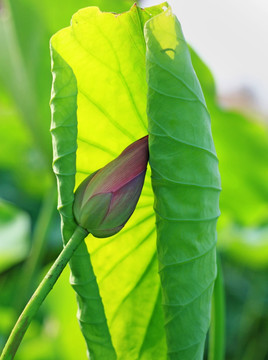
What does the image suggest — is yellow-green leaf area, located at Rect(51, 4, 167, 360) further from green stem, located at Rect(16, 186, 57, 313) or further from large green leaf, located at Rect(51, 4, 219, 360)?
green stem, located at Rect(16, 186, 57, 313)

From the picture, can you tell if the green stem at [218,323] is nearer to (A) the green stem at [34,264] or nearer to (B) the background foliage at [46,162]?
(B) the background foliage at [46,162]

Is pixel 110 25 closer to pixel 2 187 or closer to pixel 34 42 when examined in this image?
pixel 34 42

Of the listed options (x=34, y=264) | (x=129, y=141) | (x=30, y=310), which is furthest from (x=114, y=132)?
(x=34, y=264)

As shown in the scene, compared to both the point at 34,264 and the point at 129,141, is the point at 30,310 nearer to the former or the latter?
the point at 129,141

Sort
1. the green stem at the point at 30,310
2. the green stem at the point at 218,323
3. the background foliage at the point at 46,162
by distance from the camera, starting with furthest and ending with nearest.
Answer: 1. the background foliage at the point at 46,162
2. the green stem at the point at 218,323
3. the green stem at the point at 30,310

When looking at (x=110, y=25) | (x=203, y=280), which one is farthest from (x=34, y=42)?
(x=203, y=280)

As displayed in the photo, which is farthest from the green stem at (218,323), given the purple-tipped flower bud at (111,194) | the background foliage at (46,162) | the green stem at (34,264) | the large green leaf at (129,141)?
the green stem at (34,264)
